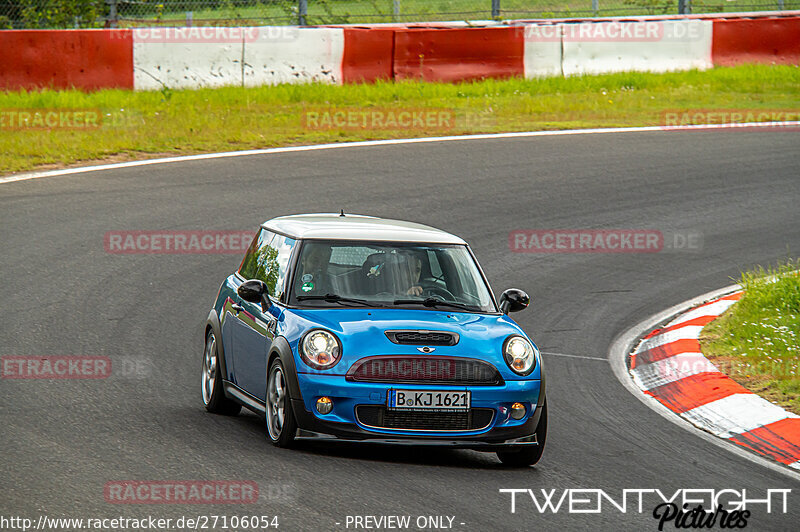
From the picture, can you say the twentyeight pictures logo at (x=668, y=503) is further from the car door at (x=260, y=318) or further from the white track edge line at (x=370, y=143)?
the white track edge line at (x=370, y=143)

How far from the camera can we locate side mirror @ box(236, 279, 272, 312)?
7.03 meters

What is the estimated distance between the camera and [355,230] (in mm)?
7465

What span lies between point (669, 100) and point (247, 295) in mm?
15492

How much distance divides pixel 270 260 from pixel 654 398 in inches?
119

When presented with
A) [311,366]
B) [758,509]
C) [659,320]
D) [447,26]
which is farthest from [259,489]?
[447,26]

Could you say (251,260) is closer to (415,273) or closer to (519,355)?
(415,273)
